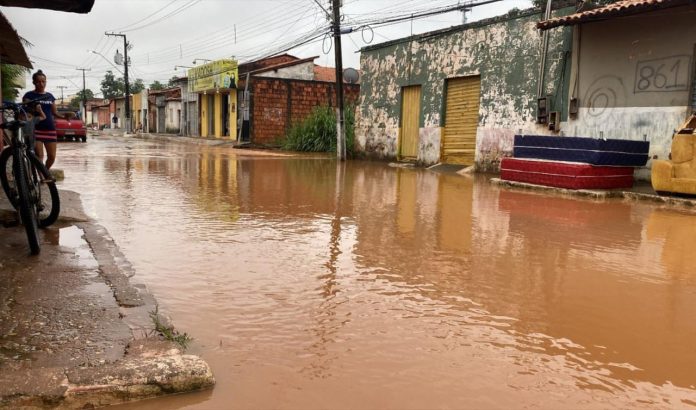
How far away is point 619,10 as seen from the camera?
1005cm

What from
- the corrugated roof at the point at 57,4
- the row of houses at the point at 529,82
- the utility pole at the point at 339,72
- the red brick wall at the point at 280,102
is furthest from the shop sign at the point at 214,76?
the corrugated roof at the point at 57,4

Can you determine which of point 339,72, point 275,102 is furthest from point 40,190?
point 275,102

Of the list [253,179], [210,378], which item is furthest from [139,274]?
[253,179]

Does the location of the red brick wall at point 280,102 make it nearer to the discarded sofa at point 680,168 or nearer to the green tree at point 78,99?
the discarded sofa at point 680,168

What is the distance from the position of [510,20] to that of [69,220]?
461 inches

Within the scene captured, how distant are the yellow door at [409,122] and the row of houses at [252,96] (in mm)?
11932

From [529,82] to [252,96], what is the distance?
1893cm

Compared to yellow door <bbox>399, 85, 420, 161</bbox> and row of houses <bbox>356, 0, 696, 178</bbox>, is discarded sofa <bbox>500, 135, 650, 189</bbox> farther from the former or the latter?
yellow door <bbox>399, 85, 420, 161</bbox>

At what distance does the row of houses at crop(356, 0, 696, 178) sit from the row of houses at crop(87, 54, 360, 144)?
11008 millimetres

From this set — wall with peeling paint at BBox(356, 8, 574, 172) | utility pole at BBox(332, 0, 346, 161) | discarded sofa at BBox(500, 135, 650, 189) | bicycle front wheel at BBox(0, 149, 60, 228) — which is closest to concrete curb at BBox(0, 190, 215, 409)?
bicycle front wheel at BBox(0, 149, 60, 228)

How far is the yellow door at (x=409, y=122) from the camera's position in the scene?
17.3 meters

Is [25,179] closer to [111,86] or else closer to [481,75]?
[481,75]

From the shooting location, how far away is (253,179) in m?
10.9

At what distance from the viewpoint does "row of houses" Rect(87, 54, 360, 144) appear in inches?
1175
